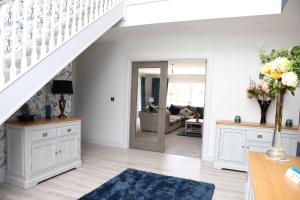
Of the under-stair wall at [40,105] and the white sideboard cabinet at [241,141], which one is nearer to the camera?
the under-stair wall at [40,105]

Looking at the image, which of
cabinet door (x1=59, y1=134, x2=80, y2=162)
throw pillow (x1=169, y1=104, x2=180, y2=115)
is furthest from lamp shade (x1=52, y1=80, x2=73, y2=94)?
throw pillow (x1=169, y1=104, x2=180, y2=115)

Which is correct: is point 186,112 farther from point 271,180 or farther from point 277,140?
point 271,180

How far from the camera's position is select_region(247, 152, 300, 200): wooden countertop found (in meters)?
1.14

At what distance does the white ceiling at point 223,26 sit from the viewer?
3051mm

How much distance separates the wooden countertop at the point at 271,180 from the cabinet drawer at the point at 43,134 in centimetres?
271

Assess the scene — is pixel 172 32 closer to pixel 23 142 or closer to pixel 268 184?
pixel 23 142

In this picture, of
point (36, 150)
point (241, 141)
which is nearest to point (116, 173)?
point (36, 150)

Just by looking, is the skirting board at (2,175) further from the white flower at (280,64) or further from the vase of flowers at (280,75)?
the white flower at (280,64)

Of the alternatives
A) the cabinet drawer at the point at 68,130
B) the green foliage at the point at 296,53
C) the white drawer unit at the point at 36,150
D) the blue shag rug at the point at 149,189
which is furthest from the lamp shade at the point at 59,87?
the green foliage at the point at 296,53

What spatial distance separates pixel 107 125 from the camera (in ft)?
16.9

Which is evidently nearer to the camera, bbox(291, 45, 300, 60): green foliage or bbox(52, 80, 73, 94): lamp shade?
bbox(291, 45, 300, 60): green foliage

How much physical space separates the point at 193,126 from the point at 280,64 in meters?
6.00

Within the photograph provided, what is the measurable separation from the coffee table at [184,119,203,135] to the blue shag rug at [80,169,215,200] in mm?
3862

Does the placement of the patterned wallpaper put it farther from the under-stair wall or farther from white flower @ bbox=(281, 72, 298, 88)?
white flower @ bbox=(281, 72, 298, 88)
